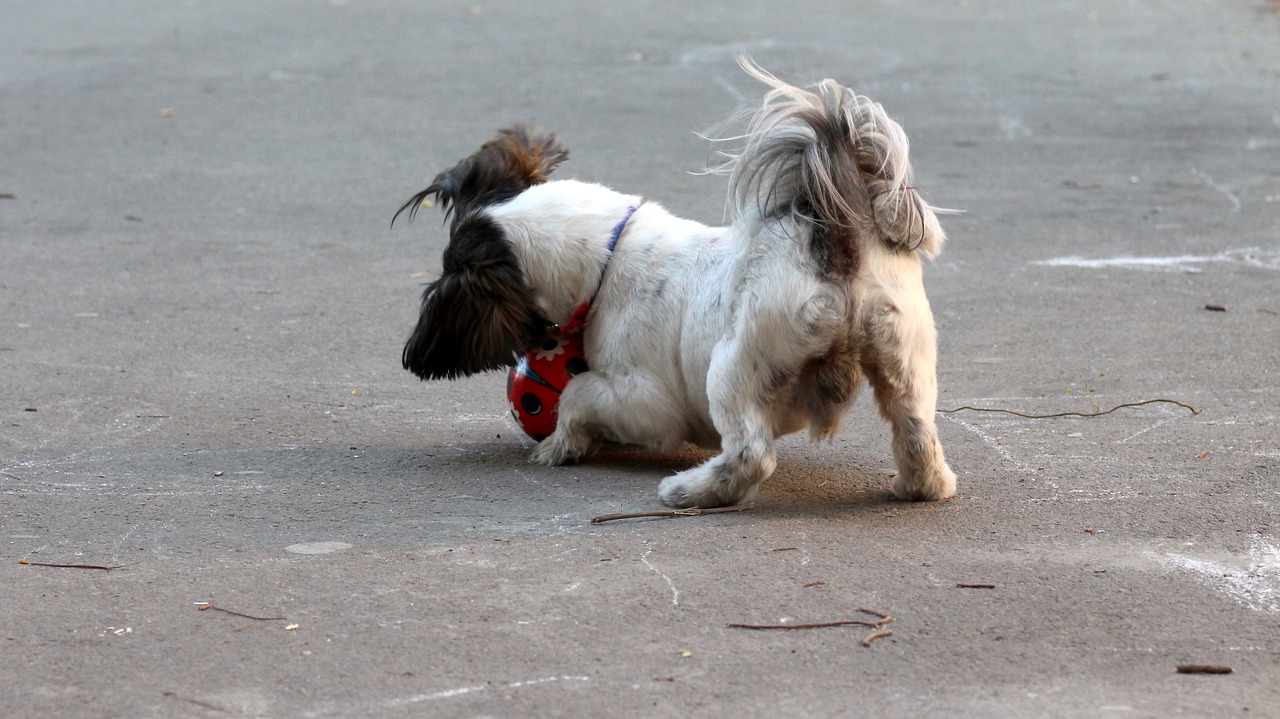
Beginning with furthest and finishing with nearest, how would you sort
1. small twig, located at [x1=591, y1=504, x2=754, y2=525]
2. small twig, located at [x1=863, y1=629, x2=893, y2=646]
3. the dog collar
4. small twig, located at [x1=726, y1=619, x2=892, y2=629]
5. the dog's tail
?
the dog collar, small twig, located at [x1=591, y1=504, x2=754, y2=525], the dog's tail, small twig, located at [x1=726, y1=619, x2=892, y2=629], small twig, located at [x1=863, y1=629, x2=893, y2=646]

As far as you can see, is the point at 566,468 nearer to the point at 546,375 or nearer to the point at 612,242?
the point at 546,375

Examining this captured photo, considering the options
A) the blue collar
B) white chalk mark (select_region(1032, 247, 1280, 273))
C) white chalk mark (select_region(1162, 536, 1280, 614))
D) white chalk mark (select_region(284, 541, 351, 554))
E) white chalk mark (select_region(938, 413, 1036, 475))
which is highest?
the blue collar

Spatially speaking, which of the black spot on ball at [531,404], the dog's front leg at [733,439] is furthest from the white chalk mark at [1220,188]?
the dog's front leg at [733,439]

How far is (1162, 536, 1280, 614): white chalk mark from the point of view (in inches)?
158

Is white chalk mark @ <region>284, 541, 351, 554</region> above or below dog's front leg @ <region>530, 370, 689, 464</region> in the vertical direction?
below

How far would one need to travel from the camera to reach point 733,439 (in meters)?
4.70

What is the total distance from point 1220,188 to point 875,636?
7508mm

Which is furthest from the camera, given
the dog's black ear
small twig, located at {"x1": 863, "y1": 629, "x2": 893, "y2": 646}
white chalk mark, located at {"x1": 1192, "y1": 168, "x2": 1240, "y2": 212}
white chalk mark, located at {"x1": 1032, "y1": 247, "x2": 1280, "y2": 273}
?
white chalk mark, located at {"x1": 1192, "y1": 168, "x2": 1240, "y2": 212}

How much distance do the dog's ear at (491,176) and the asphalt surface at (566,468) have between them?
0.97 m

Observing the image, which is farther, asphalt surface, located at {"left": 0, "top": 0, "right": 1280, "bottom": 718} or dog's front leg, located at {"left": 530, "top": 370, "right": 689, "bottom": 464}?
dog's front leg, located at {"left": 530, "top": 370, "right": 689, "bottom": 464}

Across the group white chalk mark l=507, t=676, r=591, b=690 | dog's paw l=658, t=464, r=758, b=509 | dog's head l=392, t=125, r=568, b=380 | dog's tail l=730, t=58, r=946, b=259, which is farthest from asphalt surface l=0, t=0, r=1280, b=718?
dog's tail l=730, t=58, r=946, b=259

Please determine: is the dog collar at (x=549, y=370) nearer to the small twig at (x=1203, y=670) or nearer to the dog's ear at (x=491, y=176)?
the dog's ear at (x=491, y=176)

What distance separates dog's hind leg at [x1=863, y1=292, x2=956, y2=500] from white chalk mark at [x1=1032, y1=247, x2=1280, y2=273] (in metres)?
3.86

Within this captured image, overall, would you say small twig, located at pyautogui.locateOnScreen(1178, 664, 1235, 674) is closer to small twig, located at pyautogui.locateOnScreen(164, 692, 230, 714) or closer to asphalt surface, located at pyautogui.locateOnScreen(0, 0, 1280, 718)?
asphalt surface, located at pyautogui.locateOnScreen(0, 0, 1280, 718)
